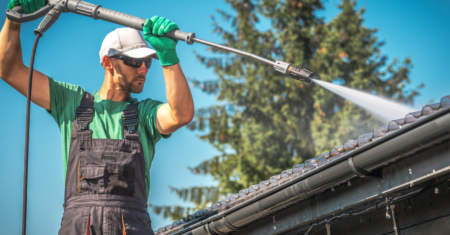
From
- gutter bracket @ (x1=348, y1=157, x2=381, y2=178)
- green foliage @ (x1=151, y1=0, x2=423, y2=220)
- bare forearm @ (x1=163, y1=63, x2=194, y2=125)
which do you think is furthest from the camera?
green foliage @ (x1=151, y1=0, x2=423, y2=220)

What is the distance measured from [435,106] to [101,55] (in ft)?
7.50

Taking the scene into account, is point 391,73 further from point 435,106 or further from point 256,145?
point 435,106

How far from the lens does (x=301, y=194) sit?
367 centimetres

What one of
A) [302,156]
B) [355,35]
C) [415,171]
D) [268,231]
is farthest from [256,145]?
[415,171]

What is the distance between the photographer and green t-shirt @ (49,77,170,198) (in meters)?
2.78

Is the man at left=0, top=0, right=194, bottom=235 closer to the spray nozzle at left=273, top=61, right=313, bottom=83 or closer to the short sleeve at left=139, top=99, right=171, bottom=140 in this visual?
the short sleeve at left=139, top=99, right=171, bottom=140

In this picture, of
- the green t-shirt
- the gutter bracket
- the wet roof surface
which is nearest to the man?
the green t-shirt

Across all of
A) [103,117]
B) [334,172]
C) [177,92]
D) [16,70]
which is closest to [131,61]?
[103,117]

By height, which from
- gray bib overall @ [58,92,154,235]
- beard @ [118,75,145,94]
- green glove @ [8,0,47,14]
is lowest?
gray bib overall @ [58,92,154,235]

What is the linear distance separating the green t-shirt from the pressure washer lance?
432mm

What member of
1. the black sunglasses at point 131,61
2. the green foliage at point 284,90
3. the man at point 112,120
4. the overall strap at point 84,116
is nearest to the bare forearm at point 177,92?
the man at point 112,120

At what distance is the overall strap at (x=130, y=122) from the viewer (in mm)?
2748

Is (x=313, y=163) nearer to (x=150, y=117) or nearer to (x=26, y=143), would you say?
(x=150, y=117)

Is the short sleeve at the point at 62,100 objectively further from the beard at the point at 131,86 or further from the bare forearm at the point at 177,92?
the bare forearm at the point at 177,92
